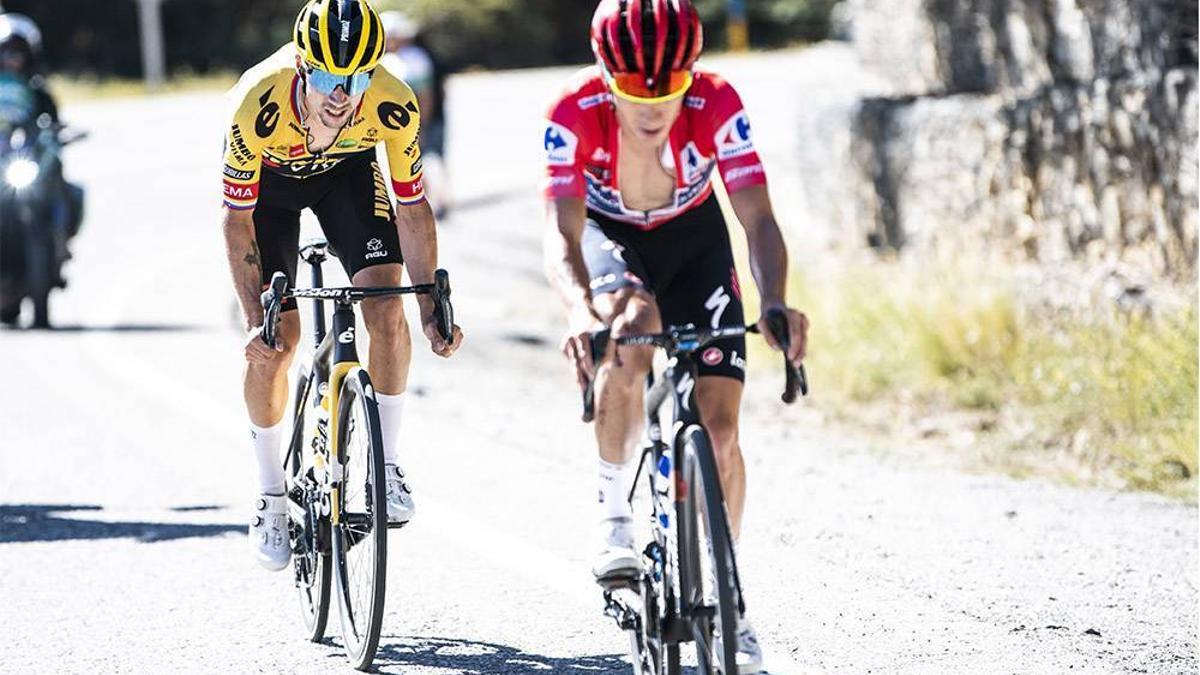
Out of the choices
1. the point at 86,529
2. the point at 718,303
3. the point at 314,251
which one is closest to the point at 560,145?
the point at 718,303

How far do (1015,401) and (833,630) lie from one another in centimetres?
525

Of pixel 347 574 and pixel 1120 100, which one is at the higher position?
pixel 1120 100

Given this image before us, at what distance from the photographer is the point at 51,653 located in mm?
6137

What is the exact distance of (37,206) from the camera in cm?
1403

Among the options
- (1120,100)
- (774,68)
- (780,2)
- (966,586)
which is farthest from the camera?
(780,2)

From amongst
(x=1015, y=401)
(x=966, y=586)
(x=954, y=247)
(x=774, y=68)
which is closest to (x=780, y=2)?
(x=774, y=68)

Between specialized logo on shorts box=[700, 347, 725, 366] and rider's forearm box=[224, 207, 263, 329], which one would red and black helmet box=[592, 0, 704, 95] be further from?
rider's forearm box=[224, 207, 263, 329]

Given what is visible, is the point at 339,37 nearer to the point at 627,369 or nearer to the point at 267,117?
the point at 267,117

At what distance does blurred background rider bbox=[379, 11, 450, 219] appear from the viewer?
17953mm

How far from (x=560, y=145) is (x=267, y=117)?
3.43 feet

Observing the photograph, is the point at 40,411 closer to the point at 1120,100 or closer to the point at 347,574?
the point at 347,574

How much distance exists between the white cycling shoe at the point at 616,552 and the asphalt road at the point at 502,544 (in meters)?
0.51

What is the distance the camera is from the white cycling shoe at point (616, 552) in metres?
5.30

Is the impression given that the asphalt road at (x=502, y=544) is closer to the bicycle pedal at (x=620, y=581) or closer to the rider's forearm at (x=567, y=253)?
the bicycle pedal at (x=620, y=581)
